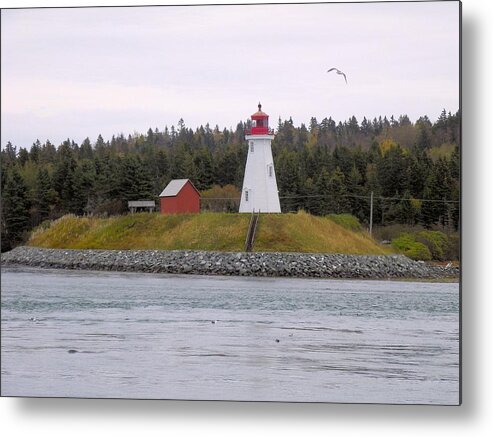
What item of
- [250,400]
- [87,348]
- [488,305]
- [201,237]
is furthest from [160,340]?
[201,237]

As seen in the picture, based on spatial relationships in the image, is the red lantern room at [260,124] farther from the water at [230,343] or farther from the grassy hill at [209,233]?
the water at [230,343]

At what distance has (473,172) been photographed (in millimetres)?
8531

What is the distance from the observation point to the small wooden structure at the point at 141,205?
23484 mm

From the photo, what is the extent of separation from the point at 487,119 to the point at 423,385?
2358 millimetres

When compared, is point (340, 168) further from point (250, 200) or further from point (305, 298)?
point (305, 298)

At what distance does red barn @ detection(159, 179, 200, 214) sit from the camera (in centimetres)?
2309

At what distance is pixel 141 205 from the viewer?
2359 cm

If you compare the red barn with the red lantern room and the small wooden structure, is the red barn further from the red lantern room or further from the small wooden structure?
the red lantern room

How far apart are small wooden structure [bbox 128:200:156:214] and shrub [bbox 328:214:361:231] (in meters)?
3.71

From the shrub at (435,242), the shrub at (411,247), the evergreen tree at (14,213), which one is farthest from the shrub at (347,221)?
the evergreen tree at (14,213)

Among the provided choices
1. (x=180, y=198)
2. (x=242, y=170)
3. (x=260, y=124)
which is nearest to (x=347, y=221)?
(x=242, y=170)

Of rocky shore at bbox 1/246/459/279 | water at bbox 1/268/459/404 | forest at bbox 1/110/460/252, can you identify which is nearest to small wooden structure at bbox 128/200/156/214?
forest at bbox 1/110/460/252

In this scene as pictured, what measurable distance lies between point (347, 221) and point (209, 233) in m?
2.75

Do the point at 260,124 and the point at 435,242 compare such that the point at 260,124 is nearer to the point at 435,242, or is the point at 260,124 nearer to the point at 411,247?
the point at 411,247
